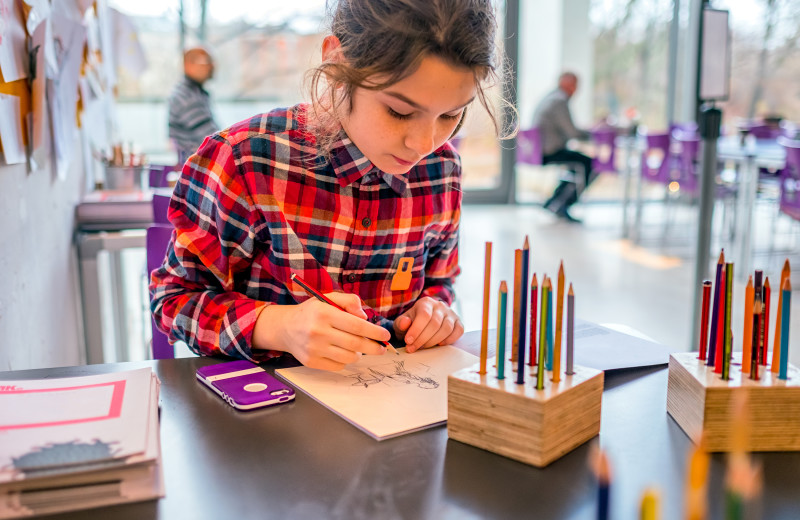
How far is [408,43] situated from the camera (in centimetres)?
79

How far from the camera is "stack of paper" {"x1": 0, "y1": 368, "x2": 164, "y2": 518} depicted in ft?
1.82

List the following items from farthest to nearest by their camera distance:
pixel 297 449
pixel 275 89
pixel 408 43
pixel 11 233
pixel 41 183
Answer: pixel 275 89 < pixel 41 183 < pixel 11 233 < pixel 408 43 < pixel 297 449

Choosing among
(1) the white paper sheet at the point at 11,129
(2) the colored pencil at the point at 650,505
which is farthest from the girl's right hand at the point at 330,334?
(1) the white paper sheet at the point at 11,129

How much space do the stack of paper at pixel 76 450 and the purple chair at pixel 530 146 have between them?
526cm

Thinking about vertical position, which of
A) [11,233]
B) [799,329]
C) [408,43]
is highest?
[408,43]

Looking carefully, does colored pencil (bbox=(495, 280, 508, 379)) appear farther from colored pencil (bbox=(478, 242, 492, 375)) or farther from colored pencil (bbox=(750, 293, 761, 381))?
colored pencil (bbox=(750, 293, 761, 381))

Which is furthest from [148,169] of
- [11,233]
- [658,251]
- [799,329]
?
[658,251]

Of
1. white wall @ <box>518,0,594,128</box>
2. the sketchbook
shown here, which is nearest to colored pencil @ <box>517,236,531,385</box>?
the sketchbook

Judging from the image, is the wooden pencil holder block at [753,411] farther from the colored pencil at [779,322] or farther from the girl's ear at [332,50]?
the girl's ear at [332,50]

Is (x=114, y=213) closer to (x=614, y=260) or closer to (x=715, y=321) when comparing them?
(x=715, y=321)

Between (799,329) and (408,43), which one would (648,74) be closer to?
(799,329)

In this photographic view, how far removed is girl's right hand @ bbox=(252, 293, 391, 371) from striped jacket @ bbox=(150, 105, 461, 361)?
3.6 inches

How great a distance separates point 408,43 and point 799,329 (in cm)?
292

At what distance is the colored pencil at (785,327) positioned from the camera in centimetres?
61
